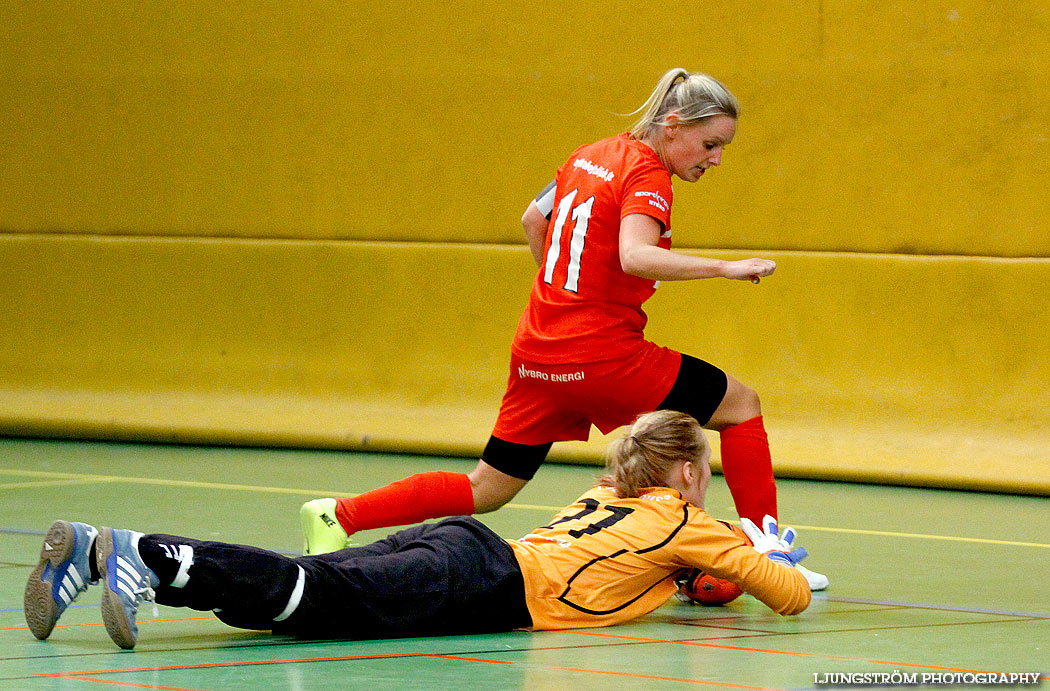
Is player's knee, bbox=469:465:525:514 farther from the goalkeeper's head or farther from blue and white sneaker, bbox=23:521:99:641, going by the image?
blue and white sneaker, bbox=23:521:99:641

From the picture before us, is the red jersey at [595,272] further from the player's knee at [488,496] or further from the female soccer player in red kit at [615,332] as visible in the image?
the player's knee at [488,496]

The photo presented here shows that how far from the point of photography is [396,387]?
8.84m

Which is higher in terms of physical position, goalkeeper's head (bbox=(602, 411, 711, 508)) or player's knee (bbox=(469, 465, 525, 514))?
goalkeeper's head (bbox=(602, 411, 711, 508))

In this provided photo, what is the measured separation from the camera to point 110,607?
3.56m

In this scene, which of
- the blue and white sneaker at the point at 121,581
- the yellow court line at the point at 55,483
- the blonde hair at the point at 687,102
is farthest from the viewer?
the yellow court line at the point at 55,483

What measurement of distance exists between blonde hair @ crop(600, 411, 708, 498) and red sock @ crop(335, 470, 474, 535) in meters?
0.84

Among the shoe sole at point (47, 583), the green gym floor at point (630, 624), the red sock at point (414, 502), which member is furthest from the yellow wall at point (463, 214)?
the shoe sole at point (47, 583)

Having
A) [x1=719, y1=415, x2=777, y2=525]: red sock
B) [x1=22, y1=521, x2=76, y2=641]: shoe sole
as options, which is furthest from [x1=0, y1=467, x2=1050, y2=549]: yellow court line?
[x1=22, y1=521, x2=76, y2=641]: shoe sole

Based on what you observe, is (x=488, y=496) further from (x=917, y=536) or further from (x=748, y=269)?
(x=917, y=536)

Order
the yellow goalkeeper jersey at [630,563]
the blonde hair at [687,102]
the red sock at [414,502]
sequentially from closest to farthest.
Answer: the yellow goalkeeper jersey at [630,563]
the blonde hair at [687,102]
the red sock at [414,502]

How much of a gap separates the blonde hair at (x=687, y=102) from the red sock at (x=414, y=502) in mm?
1222

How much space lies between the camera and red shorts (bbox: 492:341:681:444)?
4.71 metres

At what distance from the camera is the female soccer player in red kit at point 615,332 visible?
470cm

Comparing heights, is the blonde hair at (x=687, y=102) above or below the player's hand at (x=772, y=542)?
above
